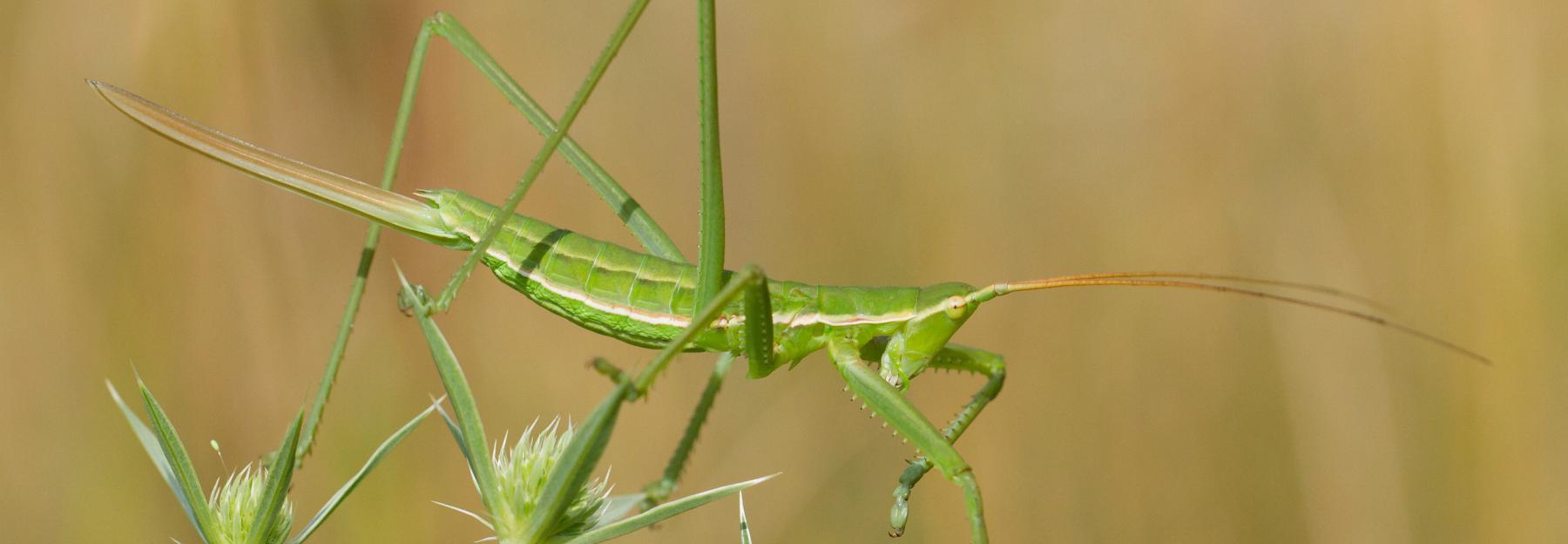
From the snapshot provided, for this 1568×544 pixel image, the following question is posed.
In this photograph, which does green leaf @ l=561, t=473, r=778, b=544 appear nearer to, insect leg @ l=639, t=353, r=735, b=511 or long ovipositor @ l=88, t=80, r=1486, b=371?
insect leg @ l=639, t=353, r=735, b=511

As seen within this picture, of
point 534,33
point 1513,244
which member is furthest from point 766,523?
point 1513,244

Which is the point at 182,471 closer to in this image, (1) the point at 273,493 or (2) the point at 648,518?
(1) the point at 273,493

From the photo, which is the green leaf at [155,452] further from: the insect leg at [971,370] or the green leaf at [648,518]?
the insect leg at [971,370]

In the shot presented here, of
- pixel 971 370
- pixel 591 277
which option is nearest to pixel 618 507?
pixel 591 277

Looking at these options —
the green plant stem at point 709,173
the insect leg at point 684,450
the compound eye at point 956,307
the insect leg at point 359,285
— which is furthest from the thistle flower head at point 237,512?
the compound eye at point 956,307

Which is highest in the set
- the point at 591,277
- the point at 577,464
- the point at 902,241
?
the point at 902,241

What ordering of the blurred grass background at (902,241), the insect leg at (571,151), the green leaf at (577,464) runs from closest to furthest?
the green leaf at (577,464)
the insect leg at (571,151)
the blurred grass background at (902,241)
